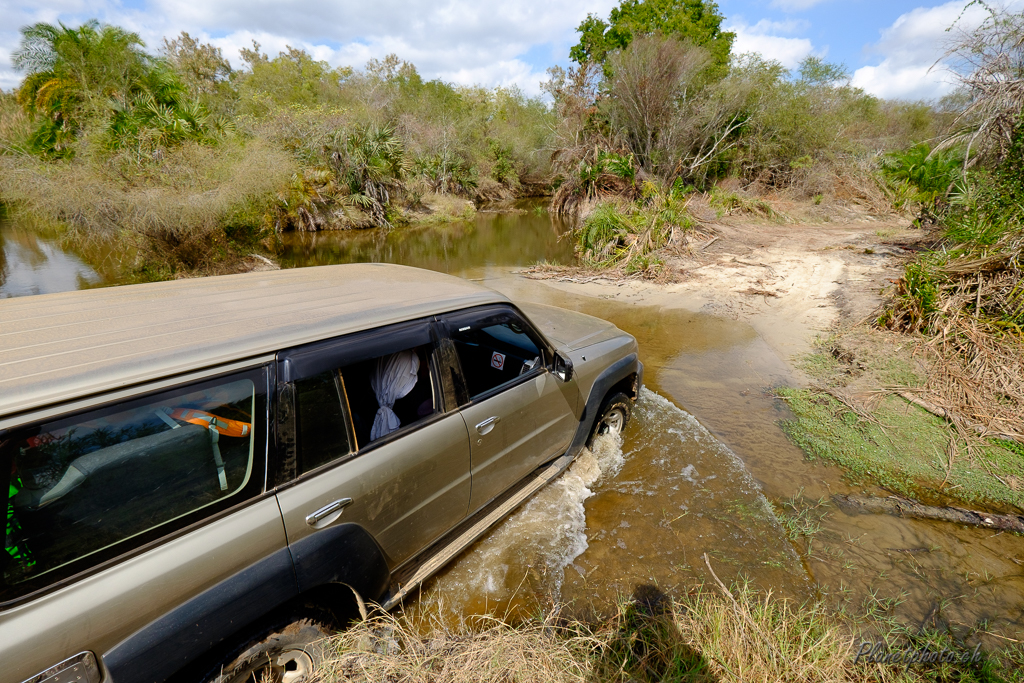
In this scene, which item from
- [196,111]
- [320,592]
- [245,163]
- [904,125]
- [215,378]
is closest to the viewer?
[215,378]

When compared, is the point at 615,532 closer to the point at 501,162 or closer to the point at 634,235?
the point at 634,235

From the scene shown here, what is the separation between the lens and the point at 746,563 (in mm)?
3008

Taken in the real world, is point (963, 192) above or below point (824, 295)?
above

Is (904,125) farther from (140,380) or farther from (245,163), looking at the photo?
(140,380)

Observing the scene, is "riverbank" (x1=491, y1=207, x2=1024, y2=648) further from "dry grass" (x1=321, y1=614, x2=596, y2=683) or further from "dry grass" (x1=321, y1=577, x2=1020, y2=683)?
"dry grass" (x1=321, y1=614, x2=596, y2=683)

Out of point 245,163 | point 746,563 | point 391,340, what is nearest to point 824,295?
point 746,563

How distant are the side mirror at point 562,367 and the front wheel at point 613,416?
0.91m

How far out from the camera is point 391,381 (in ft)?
7.89

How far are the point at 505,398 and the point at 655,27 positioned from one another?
26.1 meters

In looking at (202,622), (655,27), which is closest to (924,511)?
(202,622)

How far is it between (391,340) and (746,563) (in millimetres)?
2766

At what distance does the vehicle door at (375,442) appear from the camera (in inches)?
71.4

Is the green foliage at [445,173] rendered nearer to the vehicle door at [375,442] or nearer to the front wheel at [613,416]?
the front wheel at [613,416]

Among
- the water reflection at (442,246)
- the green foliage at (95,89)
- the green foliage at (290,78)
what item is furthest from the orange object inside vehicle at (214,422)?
the green foliage at (290,78)
